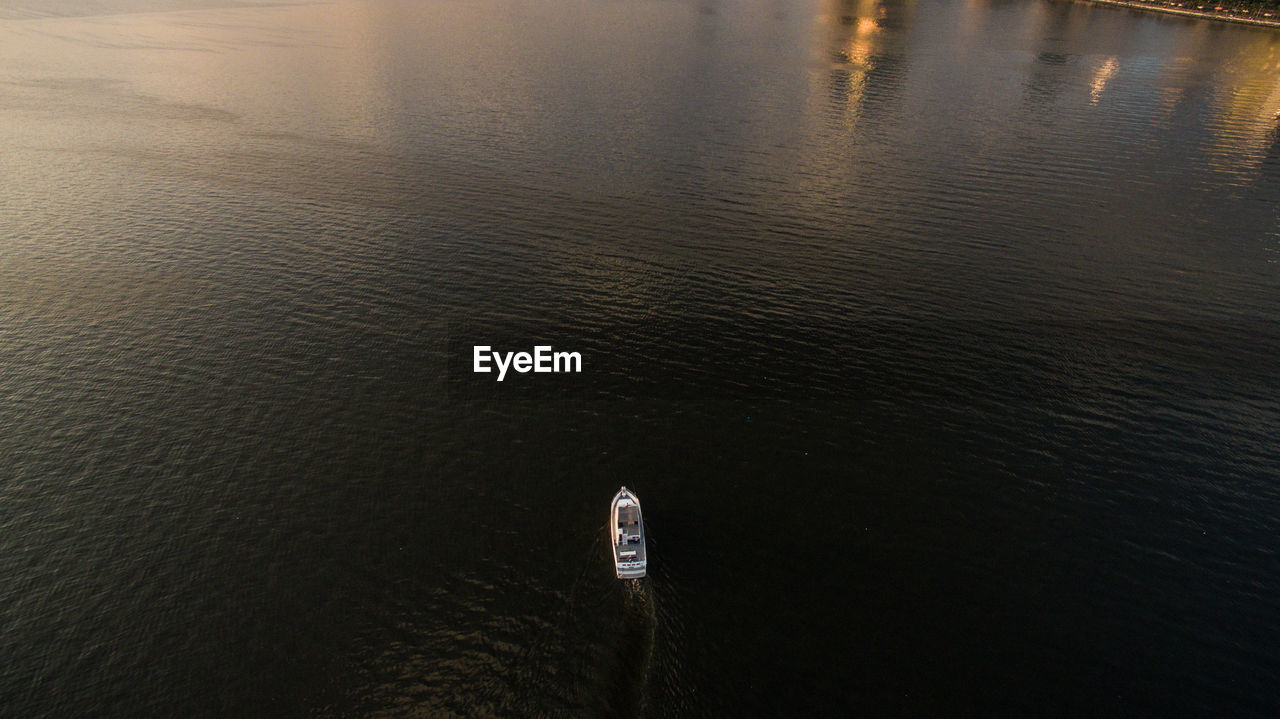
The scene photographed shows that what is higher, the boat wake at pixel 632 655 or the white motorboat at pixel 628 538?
the white motorboat at pixel 628 538

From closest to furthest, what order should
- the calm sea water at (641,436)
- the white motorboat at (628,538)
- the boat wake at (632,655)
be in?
the boat wake at (632,655), the calm sea water at (641,436), the white motorboat at (628,538)

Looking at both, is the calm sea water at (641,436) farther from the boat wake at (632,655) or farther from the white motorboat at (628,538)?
the white motorboat at (628,538)

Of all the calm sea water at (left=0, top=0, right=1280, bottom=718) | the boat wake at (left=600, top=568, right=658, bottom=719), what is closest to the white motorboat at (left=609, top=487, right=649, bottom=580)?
the boat wake at (left=600, top=568, right=658, bottom=719)

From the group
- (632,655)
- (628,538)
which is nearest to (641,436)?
(628,538)

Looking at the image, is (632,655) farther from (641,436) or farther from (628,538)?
(641,436)

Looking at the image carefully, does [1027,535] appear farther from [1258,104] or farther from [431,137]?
[1258,104]

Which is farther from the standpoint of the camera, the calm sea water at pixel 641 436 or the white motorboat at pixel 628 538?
the white motorboat at pixel 628 538

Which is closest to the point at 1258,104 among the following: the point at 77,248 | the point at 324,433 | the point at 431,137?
the point at 431,137

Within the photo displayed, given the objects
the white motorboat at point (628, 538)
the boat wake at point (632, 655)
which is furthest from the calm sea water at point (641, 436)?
the white motorboat at point (628, 538)
